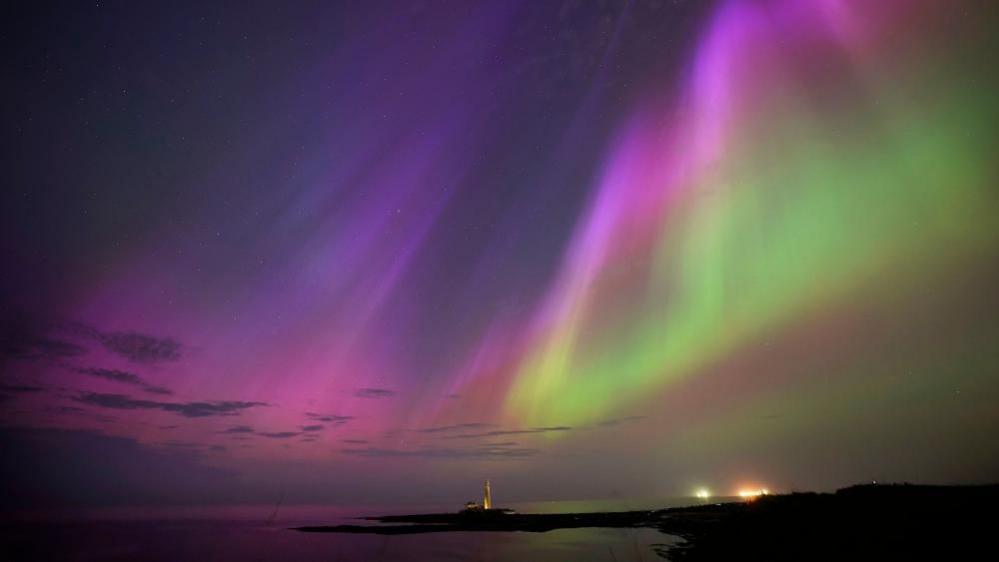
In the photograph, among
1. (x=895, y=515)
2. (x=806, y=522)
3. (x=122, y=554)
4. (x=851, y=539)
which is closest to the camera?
(x=851, y=539)

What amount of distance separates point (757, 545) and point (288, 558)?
4782 cm

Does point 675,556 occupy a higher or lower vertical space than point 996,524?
lower

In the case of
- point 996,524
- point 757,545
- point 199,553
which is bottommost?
point 199,553

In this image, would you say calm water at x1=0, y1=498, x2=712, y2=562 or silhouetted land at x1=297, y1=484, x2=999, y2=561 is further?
calm water at x1=0, y1=498, x2=712, y2=562

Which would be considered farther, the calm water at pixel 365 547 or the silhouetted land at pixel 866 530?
the calm water at pixel 365 547

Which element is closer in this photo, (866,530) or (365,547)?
(866,530)

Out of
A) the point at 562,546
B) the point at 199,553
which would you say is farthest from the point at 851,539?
the point at 199,553

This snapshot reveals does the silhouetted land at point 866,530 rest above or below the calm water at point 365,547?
above

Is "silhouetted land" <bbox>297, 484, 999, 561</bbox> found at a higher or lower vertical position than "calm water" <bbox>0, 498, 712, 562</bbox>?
higher

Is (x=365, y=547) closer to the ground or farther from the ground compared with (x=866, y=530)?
closer to the ground

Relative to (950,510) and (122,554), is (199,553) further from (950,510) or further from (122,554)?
(950,510)

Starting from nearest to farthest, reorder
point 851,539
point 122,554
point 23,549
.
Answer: point 851,539 → point 122,554 → point 23,549

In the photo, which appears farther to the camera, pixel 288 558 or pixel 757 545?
pixel 288 558

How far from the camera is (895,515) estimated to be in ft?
113
